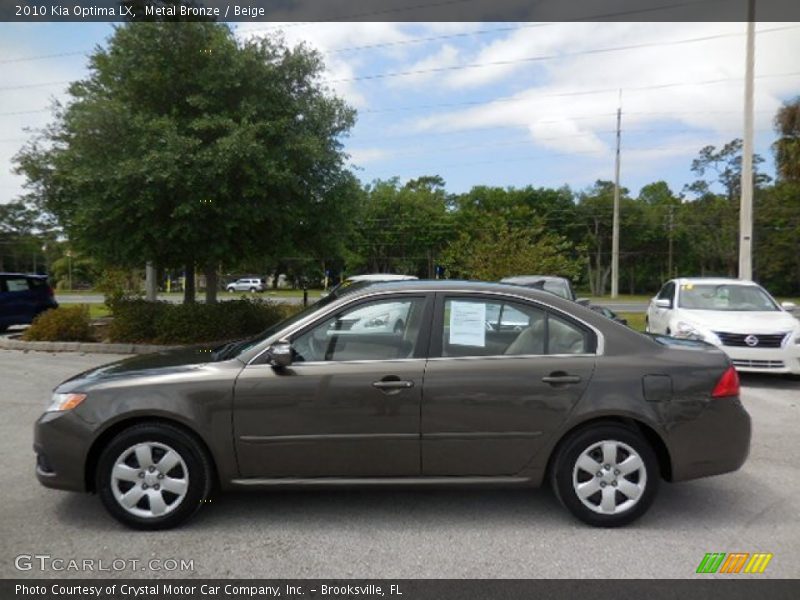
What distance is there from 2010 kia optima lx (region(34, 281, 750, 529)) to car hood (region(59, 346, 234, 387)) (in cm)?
4

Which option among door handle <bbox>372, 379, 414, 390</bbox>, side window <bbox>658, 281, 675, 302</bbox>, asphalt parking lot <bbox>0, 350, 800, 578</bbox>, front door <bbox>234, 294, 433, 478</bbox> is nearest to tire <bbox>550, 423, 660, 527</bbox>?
asphalt parking lot <bbox>0, 350, 800, 578</bbox>

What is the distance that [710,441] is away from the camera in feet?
12.5

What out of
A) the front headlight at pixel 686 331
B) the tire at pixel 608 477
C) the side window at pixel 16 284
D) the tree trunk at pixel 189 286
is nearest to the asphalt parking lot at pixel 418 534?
the tire at pixel 608 477

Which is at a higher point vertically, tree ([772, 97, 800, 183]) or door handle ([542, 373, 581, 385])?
tree ([772, 97, 800, 183])

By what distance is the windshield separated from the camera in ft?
31.3

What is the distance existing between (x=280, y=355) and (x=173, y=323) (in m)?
8.96

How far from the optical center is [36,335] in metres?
12.4

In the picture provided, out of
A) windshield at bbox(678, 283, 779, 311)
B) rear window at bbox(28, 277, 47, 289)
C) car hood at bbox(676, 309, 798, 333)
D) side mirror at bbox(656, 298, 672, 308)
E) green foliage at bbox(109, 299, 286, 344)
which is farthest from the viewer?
rear window at bbox(28, 277, 47, 289)

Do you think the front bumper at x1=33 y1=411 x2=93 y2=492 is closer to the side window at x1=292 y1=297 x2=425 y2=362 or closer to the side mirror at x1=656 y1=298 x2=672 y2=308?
the side window at x1=292 y1=297 x2=425 y2=362

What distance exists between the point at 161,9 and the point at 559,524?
11961mm

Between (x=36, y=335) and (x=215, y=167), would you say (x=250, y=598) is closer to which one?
(x=215, y=167)

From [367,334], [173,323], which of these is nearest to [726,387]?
[367,334]

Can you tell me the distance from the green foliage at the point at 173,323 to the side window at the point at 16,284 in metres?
4.88

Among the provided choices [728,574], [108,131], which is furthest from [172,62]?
[728,574]
